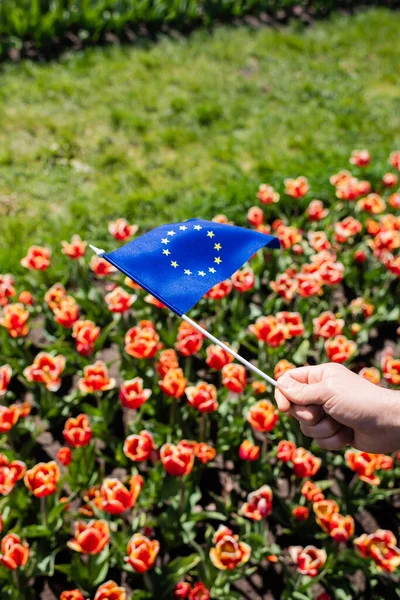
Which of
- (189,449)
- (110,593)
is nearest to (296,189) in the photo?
(189,449)

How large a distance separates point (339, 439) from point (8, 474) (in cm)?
123

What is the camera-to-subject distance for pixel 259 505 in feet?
8.14

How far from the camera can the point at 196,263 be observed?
92.3 inches

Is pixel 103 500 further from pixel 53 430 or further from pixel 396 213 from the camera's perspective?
pixel 396 213

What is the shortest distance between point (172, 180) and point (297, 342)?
6.18 feet

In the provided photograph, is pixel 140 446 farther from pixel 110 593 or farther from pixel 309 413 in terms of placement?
pixel 309 413

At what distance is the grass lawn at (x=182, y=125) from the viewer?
4465 millimetres

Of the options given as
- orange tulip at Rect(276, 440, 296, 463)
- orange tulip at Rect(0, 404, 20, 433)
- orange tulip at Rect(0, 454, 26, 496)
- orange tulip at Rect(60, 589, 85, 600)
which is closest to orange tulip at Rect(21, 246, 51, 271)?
orange tulip at Rect(0, 404, 20, 433)

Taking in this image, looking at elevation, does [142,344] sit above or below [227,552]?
above

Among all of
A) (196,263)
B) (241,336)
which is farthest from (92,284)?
(196,263)

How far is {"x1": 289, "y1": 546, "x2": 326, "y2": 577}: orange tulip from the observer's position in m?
2.37

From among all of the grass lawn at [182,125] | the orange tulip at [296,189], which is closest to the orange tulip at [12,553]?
the grass lawn at [182,125]

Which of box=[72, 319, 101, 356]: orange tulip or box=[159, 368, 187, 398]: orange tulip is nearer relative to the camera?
box=[159, 368, 187, 398]: orange tulip

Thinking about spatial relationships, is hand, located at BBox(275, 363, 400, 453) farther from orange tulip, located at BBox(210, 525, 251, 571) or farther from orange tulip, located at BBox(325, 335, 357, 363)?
orange tulip, located at BBox(325, 335, 357, 363)
